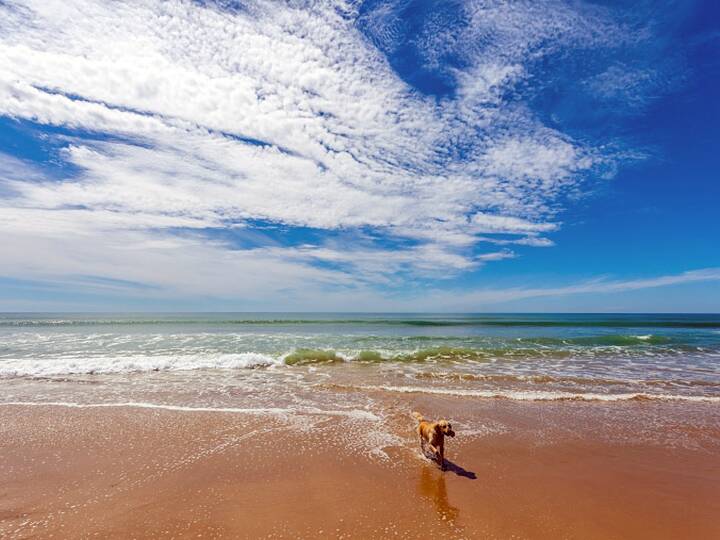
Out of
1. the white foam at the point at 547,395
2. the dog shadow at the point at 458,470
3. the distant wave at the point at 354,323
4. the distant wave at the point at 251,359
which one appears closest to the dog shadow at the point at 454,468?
the dog shadow at the point at 458,470

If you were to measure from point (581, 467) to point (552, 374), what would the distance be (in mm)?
8895

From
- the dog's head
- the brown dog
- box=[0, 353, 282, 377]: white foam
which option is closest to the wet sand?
the brown dog

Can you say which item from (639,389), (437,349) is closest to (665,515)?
(639,389)

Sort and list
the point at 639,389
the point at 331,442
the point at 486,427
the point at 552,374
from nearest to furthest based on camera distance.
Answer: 1. the point at 331,442
2. the point at 486,427
3. the point at 639,389
4. the point at 552,374

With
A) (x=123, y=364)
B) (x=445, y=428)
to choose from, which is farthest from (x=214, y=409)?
(x=123, y=364)

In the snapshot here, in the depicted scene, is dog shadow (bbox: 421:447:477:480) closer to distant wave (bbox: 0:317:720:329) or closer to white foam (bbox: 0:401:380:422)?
white foam (bbox: 0:401:380:422)

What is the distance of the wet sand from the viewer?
4.46m

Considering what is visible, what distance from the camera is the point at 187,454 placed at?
648cm

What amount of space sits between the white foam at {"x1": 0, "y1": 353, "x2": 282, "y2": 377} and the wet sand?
6429 millimetres

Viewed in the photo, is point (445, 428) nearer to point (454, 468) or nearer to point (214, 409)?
point (454, 468)

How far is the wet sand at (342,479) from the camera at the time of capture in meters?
4.46

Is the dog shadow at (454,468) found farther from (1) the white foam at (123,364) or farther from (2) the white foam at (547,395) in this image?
(1) the white foam at (123,364)

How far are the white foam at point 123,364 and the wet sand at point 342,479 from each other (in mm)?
6429

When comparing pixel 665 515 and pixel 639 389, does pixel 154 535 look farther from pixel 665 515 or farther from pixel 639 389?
pixel 639 389
